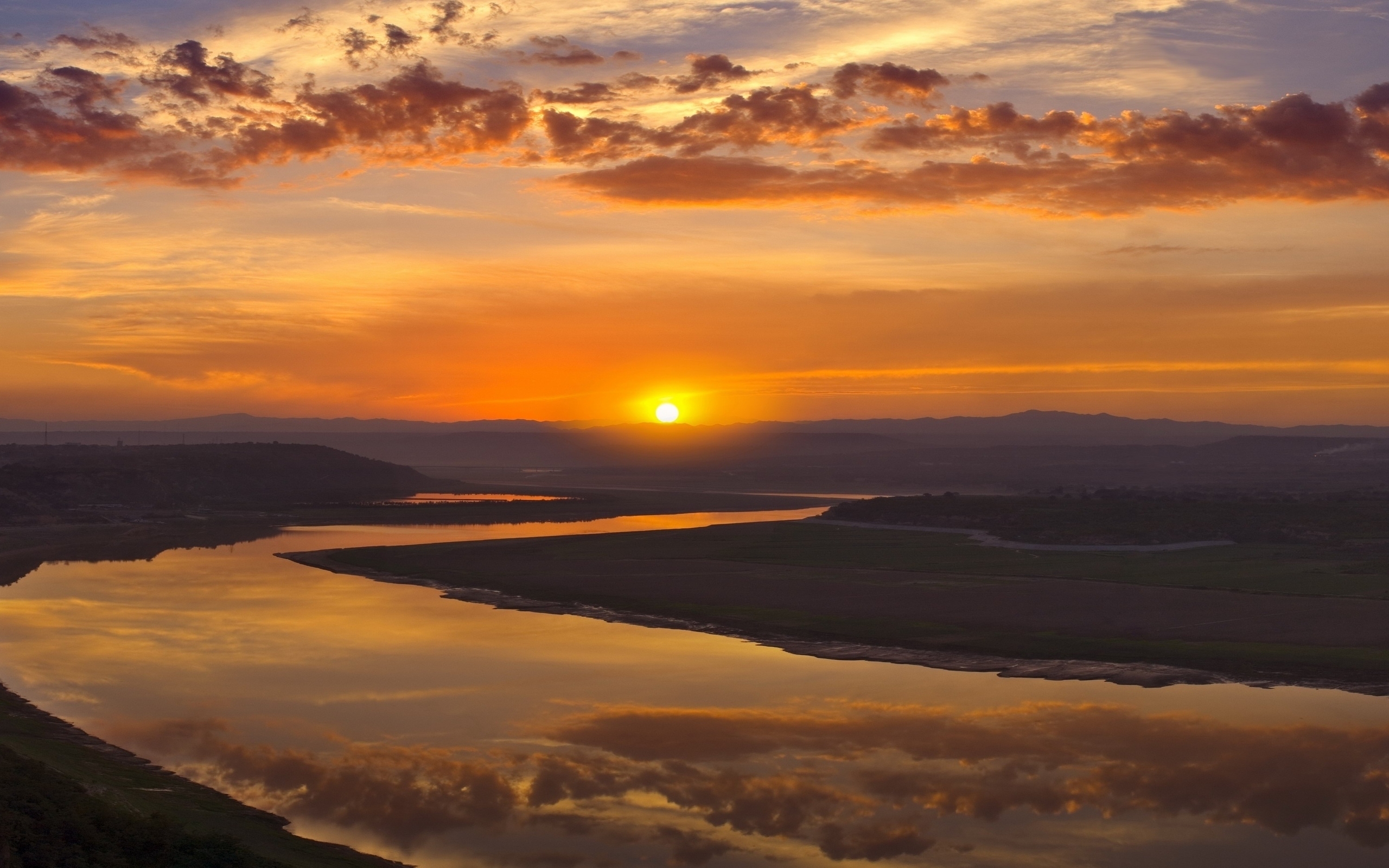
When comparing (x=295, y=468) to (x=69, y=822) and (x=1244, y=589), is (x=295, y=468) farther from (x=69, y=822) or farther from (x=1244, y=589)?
(x=69, y=822)

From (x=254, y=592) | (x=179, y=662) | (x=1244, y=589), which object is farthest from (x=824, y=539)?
(x=179, y=662)

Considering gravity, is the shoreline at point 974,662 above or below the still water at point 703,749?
above

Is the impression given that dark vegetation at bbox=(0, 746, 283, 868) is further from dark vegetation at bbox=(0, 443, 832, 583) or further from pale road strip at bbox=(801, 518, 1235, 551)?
pale road strip at bbox=(801, 518, 1235, 551)

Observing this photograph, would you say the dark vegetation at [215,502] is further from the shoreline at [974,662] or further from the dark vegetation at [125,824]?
the dark vegetation at [125,824]

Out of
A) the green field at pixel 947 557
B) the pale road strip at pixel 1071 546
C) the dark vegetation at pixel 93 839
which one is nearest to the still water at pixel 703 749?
the dark vegetation at pixel 93 839

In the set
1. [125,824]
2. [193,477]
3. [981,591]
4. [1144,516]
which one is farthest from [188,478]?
[125,824]

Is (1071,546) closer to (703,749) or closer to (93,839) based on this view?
(703,749)

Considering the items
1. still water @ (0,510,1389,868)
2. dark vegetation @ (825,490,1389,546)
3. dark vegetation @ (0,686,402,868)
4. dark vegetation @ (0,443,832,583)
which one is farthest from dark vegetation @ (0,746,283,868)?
dark vegetation @ (825,490,1389,546)
